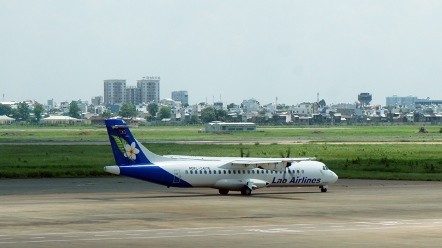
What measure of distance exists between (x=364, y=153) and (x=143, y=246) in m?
98.9

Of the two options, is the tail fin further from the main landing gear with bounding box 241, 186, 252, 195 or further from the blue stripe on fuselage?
the main landing gear with bounding box 241, 186, 252, 195

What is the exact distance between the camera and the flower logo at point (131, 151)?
72.9m

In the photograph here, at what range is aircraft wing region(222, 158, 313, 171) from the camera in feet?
250

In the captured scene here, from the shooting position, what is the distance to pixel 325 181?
3219 inches

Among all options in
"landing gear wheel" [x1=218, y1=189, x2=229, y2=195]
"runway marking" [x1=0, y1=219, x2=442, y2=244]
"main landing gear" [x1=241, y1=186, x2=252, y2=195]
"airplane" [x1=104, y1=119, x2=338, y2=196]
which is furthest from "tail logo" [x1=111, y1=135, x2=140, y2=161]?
"runway marking" [x1=0, y1=219, x2=442, y2=244]

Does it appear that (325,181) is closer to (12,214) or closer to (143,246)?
(12,214)

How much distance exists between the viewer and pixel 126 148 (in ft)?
240

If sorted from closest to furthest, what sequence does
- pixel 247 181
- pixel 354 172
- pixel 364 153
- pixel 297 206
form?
pixel 297 206 → pixel 247 181 → pixel 354 172 → pixel 364 153

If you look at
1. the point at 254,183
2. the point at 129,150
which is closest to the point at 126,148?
the point at 129,150

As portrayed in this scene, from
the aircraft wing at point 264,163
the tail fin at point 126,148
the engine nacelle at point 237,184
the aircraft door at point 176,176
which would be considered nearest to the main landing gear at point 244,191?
the engine nacelle at point 237,184

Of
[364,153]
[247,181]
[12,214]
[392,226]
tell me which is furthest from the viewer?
[364,153]

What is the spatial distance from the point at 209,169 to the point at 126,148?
5.95 m

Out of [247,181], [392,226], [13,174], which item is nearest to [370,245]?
[392,226]

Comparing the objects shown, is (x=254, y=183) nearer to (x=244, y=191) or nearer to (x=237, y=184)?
(x=244, y=191)
